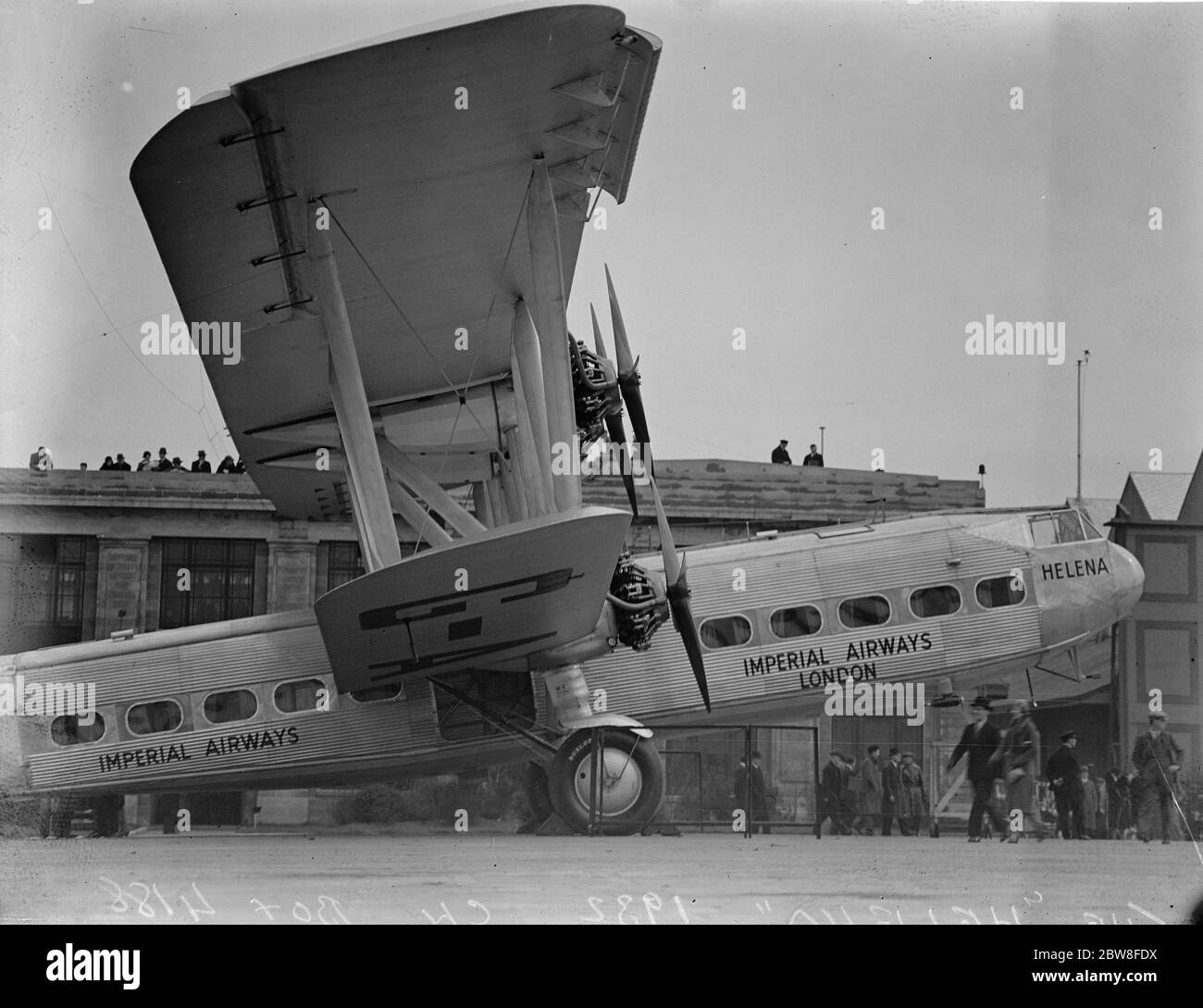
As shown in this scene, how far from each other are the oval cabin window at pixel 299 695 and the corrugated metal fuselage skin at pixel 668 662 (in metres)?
Answer: 0.10

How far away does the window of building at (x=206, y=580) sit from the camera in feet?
119

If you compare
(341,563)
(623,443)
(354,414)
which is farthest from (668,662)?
(341,563)

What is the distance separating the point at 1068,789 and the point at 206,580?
23.1 meters

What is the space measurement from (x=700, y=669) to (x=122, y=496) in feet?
66.7

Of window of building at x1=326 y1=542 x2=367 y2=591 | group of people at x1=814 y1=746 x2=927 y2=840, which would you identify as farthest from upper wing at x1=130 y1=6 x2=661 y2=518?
window of building at x1=326 y1=542 x2=367 y2=591

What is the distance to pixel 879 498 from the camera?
34.5 m

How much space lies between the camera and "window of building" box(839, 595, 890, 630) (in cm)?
2347

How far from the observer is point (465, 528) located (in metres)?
21.0

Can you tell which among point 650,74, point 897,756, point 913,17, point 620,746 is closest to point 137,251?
point 650,74

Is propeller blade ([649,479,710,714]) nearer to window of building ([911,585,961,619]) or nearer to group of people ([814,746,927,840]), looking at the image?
group of people ([814,746,927,840])

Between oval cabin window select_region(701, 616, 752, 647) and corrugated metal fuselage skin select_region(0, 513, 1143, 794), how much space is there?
117 mm

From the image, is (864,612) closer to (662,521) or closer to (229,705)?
(662,521)

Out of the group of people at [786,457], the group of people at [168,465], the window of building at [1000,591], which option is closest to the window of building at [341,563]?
the group of people at [168,465]
